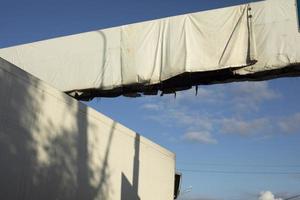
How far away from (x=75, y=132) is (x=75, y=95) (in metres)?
3.13

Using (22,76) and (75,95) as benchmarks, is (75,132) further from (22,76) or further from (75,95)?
(75,95)

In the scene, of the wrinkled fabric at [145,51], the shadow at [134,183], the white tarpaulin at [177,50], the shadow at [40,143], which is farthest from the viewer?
the shadow at [134,183]

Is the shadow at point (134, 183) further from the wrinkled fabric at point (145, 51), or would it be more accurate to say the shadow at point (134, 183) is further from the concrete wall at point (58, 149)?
the wrinkled fabric at point (145, 51)

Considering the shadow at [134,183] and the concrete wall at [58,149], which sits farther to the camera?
the shadow at [134,183]

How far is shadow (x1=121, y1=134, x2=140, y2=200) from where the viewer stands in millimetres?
12195

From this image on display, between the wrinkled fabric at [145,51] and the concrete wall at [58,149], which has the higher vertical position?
the wrinkled fabric at [145,51]

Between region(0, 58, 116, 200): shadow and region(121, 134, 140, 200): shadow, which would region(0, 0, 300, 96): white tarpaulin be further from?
region(0, 58, 116, 200): shadow

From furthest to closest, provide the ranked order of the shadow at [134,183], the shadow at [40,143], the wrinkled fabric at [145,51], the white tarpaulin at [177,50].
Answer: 1. the shadow at [134,183]
2. the wrinkled fabric at [145,51]
3. the white tarpaulin at [177,50]
4. the shadow at [40,143]

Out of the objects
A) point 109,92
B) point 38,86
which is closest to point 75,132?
point 38,86

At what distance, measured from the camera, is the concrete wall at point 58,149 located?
8.14 m

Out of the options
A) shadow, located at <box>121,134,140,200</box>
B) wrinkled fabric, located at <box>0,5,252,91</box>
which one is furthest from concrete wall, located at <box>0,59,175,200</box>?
wrinkled fabric, located at <box>0,5,252,91</box>

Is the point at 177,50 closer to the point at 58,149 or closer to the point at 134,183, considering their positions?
the point at 134,183

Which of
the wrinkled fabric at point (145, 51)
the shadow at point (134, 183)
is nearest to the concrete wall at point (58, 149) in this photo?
the shadow at point (134, 183)

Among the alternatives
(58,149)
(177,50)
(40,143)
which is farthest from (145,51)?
(40,143)
